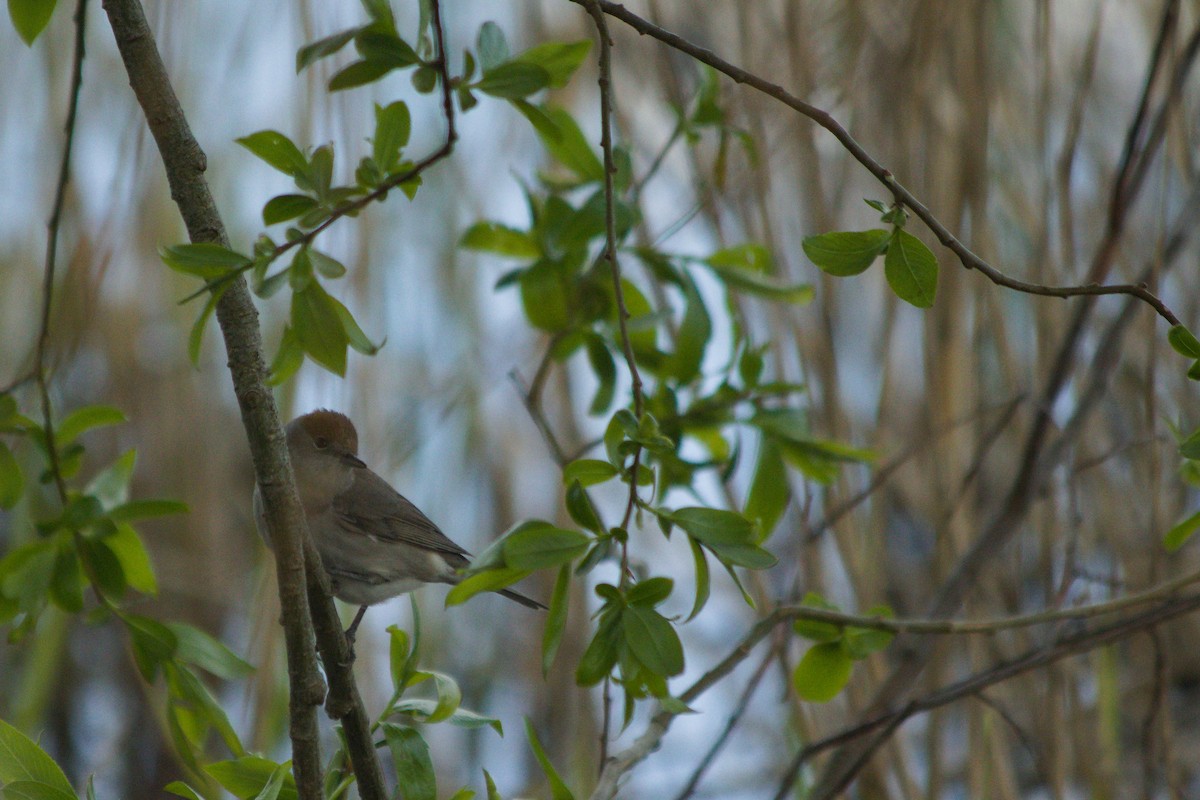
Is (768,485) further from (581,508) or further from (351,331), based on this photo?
(351,331)

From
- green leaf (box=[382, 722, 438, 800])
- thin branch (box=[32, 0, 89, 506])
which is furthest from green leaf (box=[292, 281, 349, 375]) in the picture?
green leaf (box=[382, 722, 438, 800])

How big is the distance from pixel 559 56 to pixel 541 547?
28.3 inches

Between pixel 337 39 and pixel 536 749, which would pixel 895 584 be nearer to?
pixel 536 749

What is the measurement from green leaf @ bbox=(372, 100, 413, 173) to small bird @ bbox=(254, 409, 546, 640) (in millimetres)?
1153

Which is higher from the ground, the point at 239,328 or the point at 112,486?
the point at 239,328

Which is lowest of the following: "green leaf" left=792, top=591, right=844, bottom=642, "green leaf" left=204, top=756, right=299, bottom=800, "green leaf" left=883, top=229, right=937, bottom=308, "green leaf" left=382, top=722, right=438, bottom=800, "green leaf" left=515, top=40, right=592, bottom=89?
"green leaf" left=204, top=756, right=299, bottom=800

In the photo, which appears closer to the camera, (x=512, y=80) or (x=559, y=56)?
(x=512, y=80)

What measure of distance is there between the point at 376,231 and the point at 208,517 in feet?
5.45

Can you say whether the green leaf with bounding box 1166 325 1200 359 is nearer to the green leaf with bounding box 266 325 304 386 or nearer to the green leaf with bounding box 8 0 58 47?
the green leaf with bounding box 266 325 304 386

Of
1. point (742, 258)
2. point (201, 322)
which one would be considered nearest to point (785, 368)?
point (742, 258)

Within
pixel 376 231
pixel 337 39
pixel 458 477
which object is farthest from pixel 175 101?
pixel 458 477

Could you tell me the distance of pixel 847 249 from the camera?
1.16 meters

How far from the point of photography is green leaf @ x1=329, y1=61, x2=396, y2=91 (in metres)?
1.17

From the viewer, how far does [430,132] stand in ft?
10.3
